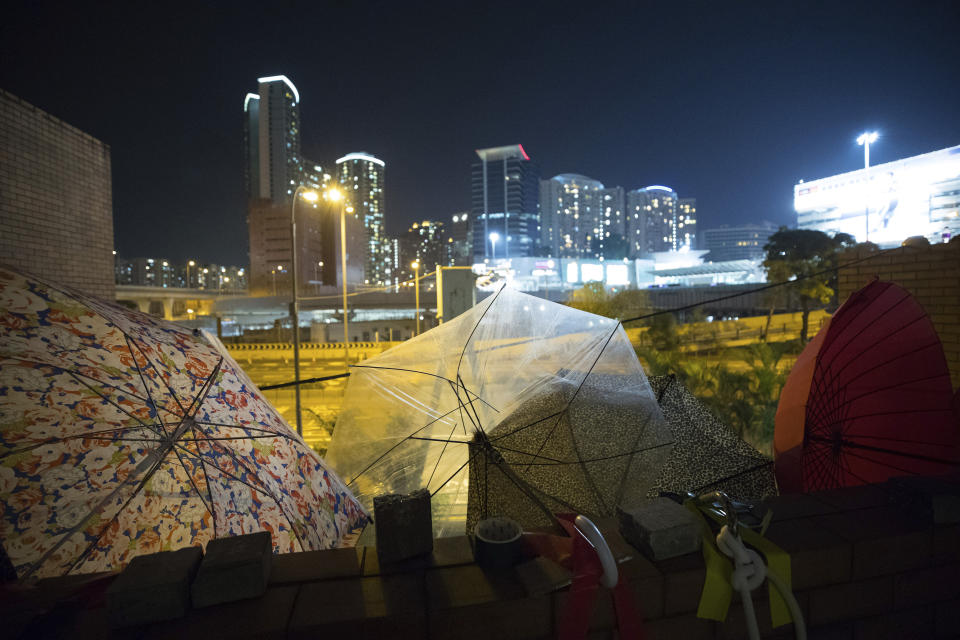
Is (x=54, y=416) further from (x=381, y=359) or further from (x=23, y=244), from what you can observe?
(x=23, y=244)

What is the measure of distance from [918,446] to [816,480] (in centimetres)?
58

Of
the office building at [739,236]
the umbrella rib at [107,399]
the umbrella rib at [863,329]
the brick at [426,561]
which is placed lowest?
the brick at [426,561]

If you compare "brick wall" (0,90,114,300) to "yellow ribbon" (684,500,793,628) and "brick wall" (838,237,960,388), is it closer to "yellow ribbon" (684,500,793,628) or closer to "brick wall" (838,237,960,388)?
"yellow ribbon" (684,500,793,628)

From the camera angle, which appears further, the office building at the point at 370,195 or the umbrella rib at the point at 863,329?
the office building at the point at 370,195

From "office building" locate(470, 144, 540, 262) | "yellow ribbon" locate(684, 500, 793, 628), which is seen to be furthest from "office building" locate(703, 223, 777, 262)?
"yellow ribbon" locate(684, 500, 793, 628)

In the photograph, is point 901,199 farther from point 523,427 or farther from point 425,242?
point 425,242

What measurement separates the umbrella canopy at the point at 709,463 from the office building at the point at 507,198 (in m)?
145

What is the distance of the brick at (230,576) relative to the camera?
51.1 inches

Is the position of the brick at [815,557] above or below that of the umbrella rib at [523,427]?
below

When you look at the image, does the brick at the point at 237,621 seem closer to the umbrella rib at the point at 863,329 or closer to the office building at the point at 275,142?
the umbrella rib at the point at 863,329

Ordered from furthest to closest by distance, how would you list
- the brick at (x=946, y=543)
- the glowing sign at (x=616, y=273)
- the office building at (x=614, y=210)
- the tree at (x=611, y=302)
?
1. the office building at (x=614, y=210)
2. the glowing sign at (x=616, y=273)
3. the tree at (x=611, y=302)
4. the brick at (x=946, y=543)

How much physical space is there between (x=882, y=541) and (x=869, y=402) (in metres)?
1.67

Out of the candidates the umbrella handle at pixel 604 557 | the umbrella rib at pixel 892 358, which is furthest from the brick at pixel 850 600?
the umbrella rib at pixel 892 358

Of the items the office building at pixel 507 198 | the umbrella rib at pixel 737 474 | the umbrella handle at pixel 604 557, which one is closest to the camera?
the umbrella handle at pixel 604 557
